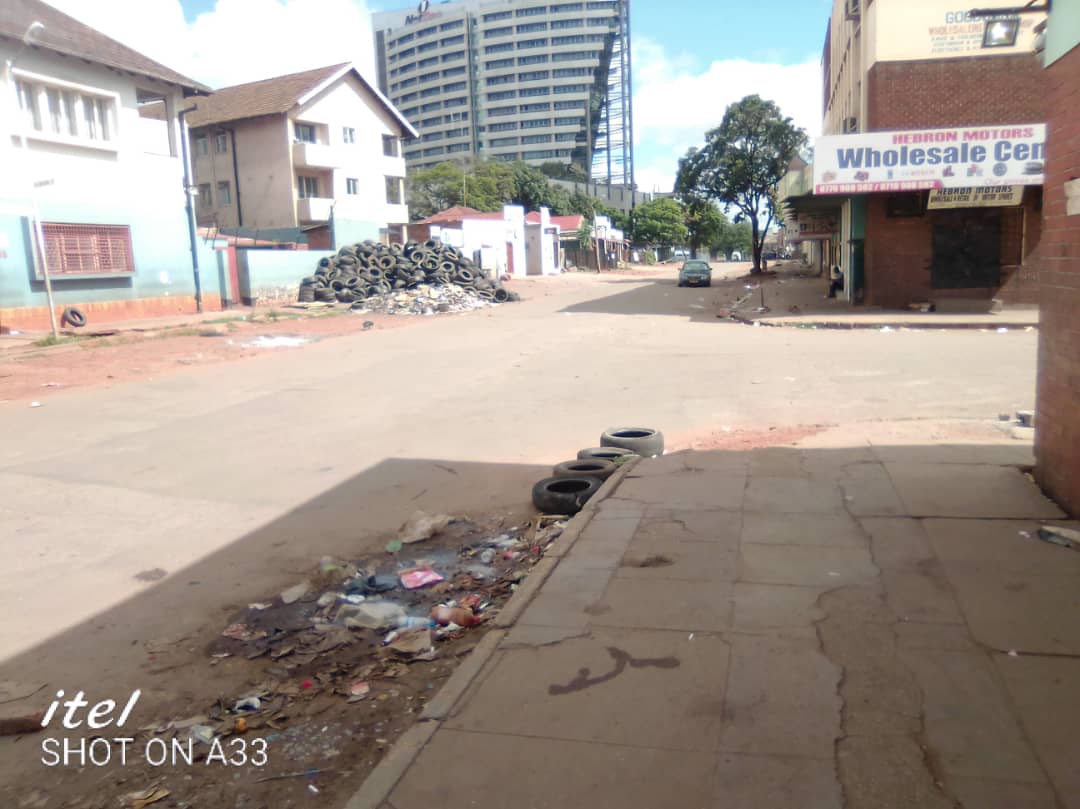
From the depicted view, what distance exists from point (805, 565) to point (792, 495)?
1.46 m

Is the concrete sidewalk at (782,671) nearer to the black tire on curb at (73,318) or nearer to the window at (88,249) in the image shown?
the black tire on curb at (73,318)

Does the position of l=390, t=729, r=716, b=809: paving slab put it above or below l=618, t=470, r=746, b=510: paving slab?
above

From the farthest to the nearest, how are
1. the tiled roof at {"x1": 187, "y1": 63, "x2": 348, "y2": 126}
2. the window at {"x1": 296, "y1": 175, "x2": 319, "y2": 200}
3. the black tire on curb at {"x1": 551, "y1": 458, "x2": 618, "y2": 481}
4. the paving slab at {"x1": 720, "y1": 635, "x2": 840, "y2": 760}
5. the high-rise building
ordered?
the high-rise building, the window at {"x1": 296, "y1": 175, "x2": 319, "y2": 200}, the tiled roof at {"x1": 187, "y1": 63, "x2": 348, "y2": 126}, the black tire on curb at {"x1": 551, "y1": 458, "x2": 618, "y2": 481}, the paving slab at {"x1": 720, "y1": 635, "x2": 840, "y2": 760}

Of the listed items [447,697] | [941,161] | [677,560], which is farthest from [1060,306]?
[941,161]

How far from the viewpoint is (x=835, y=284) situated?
Result: 30266 mm

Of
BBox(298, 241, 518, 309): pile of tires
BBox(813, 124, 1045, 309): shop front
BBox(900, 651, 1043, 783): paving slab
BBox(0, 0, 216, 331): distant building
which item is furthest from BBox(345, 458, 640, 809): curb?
BBox(298, 241, 518, 309): pile of tires

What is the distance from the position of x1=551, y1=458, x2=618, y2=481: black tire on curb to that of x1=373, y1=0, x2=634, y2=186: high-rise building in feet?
479

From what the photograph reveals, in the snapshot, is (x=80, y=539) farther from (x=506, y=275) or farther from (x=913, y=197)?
(x=506, y=275)

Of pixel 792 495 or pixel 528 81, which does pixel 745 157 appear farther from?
pixel 528 81

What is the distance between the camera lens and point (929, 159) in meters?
22.0

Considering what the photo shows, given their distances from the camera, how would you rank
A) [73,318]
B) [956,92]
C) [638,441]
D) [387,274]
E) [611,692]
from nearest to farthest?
[611,692], [638,441], [956,92], [73,318], [387,274]

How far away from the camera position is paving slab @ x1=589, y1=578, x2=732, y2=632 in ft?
13.6

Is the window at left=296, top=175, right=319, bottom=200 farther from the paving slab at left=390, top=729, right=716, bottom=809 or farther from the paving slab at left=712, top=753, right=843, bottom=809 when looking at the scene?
the paving slab at left=712, top=753, right=843, bottom=809

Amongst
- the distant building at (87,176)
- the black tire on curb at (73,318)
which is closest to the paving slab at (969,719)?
the distant building at (87,176)
